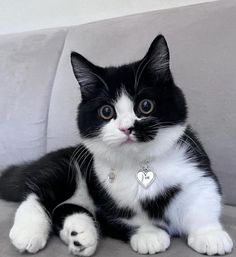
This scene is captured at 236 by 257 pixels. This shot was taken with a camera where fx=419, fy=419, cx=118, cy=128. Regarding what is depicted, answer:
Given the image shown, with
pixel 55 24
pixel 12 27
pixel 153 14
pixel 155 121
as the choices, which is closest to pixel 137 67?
pixel 155 121

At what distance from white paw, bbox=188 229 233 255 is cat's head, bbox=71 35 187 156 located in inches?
9.1

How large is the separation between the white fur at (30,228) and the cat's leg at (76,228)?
0.12 feet

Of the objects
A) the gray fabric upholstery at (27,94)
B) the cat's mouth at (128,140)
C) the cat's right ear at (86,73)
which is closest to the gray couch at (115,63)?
the gray fabric upholstery at (27,94)

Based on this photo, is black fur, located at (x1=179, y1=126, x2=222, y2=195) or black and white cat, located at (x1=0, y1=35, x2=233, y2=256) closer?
black and white cat, located at (x1=0, y1=35, x2=233, y2=256)

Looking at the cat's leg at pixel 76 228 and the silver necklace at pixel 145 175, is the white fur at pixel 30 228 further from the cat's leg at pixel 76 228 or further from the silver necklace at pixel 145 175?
the silver necklace at pixel 145 175

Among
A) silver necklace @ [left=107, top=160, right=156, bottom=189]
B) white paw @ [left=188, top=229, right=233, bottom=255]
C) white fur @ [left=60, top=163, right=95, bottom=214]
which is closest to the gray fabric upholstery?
white fur @ [left=60, top=163, right=95, bottom=214]

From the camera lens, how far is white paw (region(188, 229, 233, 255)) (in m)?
0.93

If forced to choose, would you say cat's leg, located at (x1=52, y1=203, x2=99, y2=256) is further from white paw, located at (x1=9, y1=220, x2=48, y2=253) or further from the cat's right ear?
A: the cat's right ear

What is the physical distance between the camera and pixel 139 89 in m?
Answer: 1.00

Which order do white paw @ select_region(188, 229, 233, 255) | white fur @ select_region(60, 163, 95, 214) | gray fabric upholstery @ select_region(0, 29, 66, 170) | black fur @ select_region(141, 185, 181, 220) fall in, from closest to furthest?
1. white paw @ select_region(188, 229, 233, 255)
2. black fur @ select_region(141, 185, 181, 220)
3. white fur @ select_region(60, 163, 95, 214)
4. gray fabric upholstery @ select_region(0, 29, 66, 170)

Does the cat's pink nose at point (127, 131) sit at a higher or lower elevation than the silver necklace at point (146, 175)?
higher

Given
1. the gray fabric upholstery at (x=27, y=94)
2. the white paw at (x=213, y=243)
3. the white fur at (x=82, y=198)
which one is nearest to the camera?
the white paw at (x=213, y=243)

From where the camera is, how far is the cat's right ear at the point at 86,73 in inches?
41.7

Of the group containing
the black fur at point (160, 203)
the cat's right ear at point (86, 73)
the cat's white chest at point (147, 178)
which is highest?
the cat's right ear at point (86, 73)
